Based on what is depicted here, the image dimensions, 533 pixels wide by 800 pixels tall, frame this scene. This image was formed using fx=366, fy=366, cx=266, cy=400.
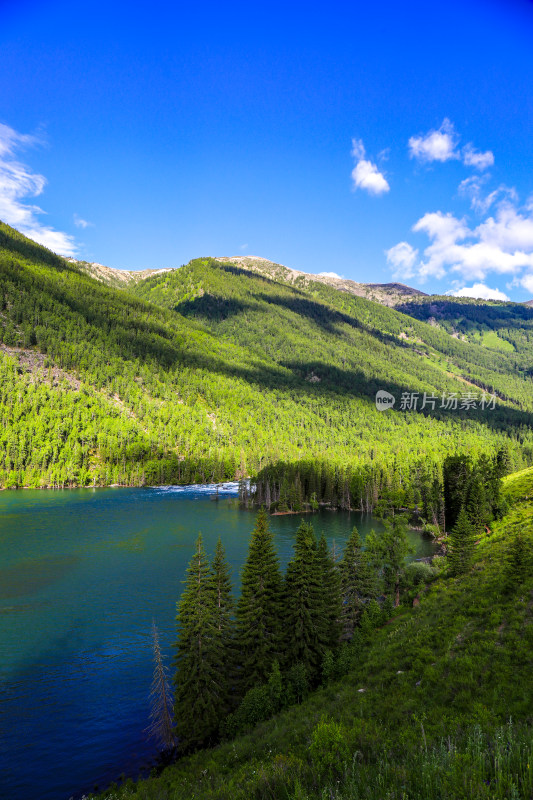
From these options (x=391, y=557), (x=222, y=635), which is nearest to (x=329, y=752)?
(x=222, y=635)

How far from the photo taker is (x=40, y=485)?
15525cm

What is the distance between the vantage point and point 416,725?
48.7ft

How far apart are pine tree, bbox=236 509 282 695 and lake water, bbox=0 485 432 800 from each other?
8.88 m

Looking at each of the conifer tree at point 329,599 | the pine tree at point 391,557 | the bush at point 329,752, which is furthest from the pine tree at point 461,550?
the bush at point 329,752

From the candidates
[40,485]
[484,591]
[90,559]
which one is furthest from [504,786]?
[40,485]

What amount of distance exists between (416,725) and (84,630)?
4122 cm

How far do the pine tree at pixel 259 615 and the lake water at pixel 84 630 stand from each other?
8.88 metres

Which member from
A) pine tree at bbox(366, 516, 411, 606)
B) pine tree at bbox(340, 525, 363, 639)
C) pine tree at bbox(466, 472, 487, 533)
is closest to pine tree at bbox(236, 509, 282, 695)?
pine tree at bbox(340, 525, 363, 639)

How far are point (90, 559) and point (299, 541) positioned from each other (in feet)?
165

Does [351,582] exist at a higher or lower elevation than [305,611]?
lower

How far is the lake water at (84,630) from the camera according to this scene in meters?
25.6

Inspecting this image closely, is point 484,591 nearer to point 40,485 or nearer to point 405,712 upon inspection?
point 405,712

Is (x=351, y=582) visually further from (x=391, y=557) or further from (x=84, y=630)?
(x=84, y=630)

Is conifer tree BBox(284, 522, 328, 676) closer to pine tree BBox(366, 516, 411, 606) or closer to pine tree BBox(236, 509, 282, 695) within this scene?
pine tree BBox(236, 509, 282, 695)
